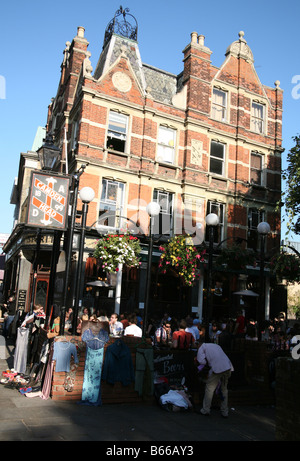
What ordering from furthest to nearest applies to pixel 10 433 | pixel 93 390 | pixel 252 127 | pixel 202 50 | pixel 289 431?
pixel 252 127
pixel 202 50
pixel 93 390
pixel 10 433
pixel 289 431

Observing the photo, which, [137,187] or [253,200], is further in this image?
[253,200]

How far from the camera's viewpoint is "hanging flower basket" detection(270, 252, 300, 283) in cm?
1506

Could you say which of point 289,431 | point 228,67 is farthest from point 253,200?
point 289,431

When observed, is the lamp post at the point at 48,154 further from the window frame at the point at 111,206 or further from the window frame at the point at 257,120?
the window frame at the point at 257,120

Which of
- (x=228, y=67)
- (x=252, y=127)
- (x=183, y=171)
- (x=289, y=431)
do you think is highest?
(x=228, y=67)

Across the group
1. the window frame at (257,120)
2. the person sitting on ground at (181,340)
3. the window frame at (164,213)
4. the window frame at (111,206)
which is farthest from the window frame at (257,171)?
the person sitting on ground at (181,340)

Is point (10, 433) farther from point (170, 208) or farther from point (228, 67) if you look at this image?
point (228, 67)

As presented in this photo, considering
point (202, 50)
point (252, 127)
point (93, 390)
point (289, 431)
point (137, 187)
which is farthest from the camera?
point (252, 127)

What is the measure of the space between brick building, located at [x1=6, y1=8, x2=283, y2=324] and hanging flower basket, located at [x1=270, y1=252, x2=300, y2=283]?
4.33 meters

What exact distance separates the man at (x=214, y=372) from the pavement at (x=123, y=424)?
219 millimetres

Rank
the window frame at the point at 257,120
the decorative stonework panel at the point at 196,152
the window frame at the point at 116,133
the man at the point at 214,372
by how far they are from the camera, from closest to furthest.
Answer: the man at the point at 214,372 < the window frame at the point at 116,133 < the decorative stonework panel at the point at 196,152 < the window frame at the point at 257,120

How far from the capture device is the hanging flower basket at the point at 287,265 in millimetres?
15064

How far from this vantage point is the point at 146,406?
319 inches

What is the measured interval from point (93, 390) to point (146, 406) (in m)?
1.18
